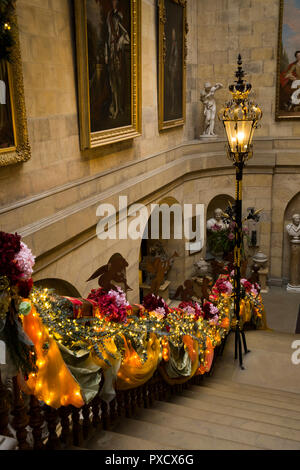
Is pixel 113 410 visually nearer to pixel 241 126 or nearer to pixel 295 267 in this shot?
pixel 241 126

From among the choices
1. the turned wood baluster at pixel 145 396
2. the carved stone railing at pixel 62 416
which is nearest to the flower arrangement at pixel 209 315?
the carved stone railing at pixel 62 416

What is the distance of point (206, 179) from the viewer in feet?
36.9

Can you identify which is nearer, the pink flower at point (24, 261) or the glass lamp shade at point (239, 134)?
the pink flower at point (24, 261)

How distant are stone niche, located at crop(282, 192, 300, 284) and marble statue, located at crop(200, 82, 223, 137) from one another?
2696 mm

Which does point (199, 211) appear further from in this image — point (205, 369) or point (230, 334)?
point (205, 369)

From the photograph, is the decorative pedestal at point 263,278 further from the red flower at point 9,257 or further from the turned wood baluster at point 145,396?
the red flower at point 9,257

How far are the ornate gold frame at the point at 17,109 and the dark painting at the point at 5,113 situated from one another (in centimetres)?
4

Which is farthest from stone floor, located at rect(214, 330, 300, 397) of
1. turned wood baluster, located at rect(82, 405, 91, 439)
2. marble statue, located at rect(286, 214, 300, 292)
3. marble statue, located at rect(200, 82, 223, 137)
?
marble statue, located at rect(200, 82, 223, 137)

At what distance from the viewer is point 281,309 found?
35.2ft

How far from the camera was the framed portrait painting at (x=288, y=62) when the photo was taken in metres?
10.5

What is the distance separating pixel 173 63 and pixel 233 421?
7.18 m

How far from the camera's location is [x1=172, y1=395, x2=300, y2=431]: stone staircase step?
159 inches

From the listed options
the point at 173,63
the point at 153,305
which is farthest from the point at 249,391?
the point at 173,63

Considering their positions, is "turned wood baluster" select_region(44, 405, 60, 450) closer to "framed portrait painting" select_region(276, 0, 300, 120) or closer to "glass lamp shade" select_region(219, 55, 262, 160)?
"glass lamp shade" select_region(219, 55, 262, 160)
